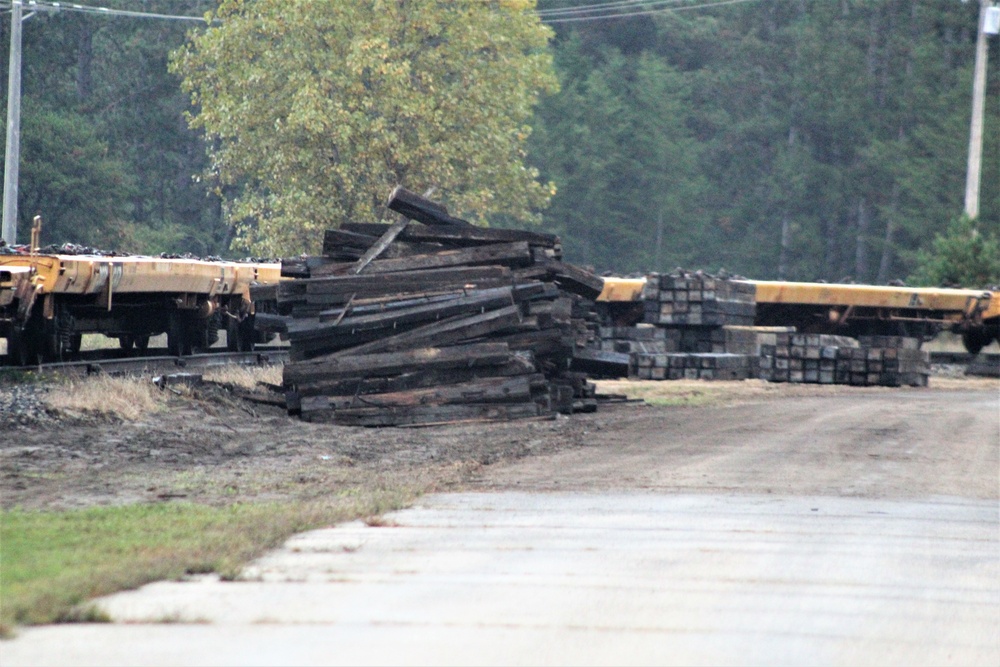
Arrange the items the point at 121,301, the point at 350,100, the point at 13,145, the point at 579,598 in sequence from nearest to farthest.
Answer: the point at 579,598, the point at 121,301, the point at 13,145, the point at 350,100

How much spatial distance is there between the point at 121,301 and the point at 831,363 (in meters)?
13.3

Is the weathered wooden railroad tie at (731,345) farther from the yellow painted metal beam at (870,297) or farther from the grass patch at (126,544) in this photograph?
the grass patch at (126,544)

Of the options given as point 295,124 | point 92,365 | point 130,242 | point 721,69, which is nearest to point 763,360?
point 92,365

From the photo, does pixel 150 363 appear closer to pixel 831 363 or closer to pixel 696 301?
pixel 696 301

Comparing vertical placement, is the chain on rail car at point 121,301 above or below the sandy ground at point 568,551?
above

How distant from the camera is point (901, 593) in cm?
699

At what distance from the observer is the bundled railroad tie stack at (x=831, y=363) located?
2683 cm

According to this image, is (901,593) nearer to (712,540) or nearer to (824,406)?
(712,540)

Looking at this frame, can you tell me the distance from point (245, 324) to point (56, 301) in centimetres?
645

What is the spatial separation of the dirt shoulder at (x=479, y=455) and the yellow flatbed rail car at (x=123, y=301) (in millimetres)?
1533

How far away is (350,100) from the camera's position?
41094 mm

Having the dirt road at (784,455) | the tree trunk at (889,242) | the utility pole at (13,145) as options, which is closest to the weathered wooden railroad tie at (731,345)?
the dirt road at (784,455)

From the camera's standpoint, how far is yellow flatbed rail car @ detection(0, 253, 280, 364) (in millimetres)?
Result: 16281

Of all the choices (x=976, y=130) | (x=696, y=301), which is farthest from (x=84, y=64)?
(x=696, y=301)
